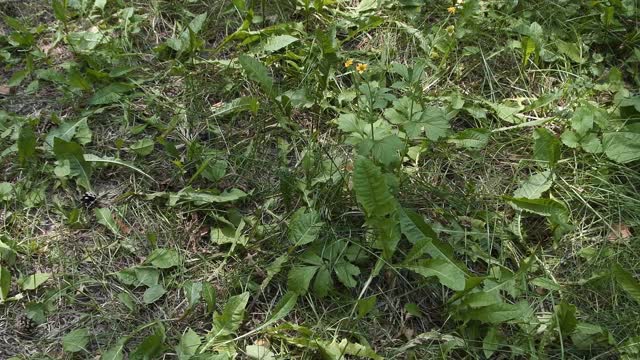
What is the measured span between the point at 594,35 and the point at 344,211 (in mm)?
1489

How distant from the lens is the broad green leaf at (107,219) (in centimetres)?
219

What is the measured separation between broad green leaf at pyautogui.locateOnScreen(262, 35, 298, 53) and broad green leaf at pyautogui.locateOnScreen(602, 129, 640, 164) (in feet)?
4.21

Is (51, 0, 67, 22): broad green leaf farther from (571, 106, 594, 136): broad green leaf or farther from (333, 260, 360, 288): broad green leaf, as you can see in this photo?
(571, 106, 594, 136): broad green leaf

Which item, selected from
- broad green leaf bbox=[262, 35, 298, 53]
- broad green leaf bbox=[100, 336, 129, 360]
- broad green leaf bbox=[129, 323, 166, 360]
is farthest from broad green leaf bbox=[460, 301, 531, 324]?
broad green leaf bbox=[262, 35, 298, 53]

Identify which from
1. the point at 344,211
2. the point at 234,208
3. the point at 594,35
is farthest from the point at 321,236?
the point at 594,35

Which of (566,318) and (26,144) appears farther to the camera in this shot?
(26,144)

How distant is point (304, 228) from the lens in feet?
6.89

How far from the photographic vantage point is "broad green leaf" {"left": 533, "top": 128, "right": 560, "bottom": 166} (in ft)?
7.47

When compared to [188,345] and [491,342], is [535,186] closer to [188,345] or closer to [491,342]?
[491,342]

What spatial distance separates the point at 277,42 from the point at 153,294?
1194mm

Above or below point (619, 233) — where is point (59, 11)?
above

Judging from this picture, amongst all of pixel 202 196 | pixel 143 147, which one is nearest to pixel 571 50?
pixel 202 196

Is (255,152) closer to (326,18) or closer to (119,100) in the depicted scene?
(119,100)

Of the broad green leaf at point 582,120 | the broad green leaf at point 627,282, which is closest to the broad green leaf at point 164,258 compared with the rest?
the broad green leaf at point 627,282
